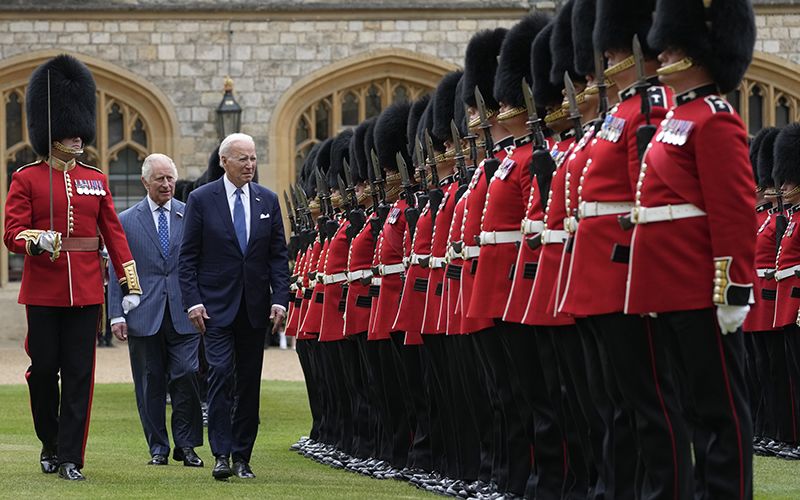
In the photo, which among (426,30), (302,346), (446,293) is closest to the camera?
(446,293)

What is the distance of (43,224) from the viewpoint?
6.20m

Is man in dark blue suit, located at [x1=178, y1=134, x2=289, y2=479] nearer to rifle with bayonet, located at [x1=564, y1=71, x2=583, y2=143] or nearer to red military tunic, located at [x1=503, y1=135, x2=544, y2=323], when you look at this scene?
red military tunic, located at [x1=503, y1=135, x2=544, y2=323]

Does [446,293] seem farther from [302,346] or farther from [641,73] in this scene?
[302,346]

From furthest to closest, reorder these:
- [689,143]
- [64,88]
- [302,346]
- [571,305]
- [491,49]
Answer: [302,346] → [64,88] → [491,49] → [571,305] → [689,143]

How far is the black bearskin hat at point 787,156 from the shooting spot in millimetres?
7863

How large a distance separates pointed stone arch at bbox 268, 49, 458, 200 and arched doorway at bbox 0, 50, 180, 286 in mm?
1450

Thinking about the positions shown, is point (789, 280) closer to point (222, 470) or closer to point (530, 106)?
point (530, 106)

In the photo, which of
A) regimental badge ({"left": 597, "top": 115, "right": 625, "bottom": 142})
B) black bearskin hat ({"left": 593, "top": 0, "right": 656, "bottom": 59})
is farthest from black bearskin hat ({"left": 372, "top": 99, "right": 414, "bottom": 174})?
regimental badge ({"left": 597, "top": 115, "right": 625, "bottom": 142})

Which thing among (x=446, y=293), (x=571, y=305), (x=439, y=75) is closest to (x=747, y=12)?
(x=571, y=305)

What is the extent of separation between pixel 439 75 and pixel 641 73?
14889 millimetres

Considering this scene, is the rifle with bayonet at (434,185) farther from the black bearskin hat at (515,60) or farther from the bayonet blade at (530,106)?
A: the bayonet blade at (530,106)

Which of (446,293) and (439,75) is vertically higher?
(439,75)

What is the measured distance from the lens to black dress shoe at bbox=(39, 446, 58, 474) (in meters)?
6.17

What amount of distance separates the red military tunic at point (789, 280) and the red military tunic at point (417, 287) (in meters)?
2.44
